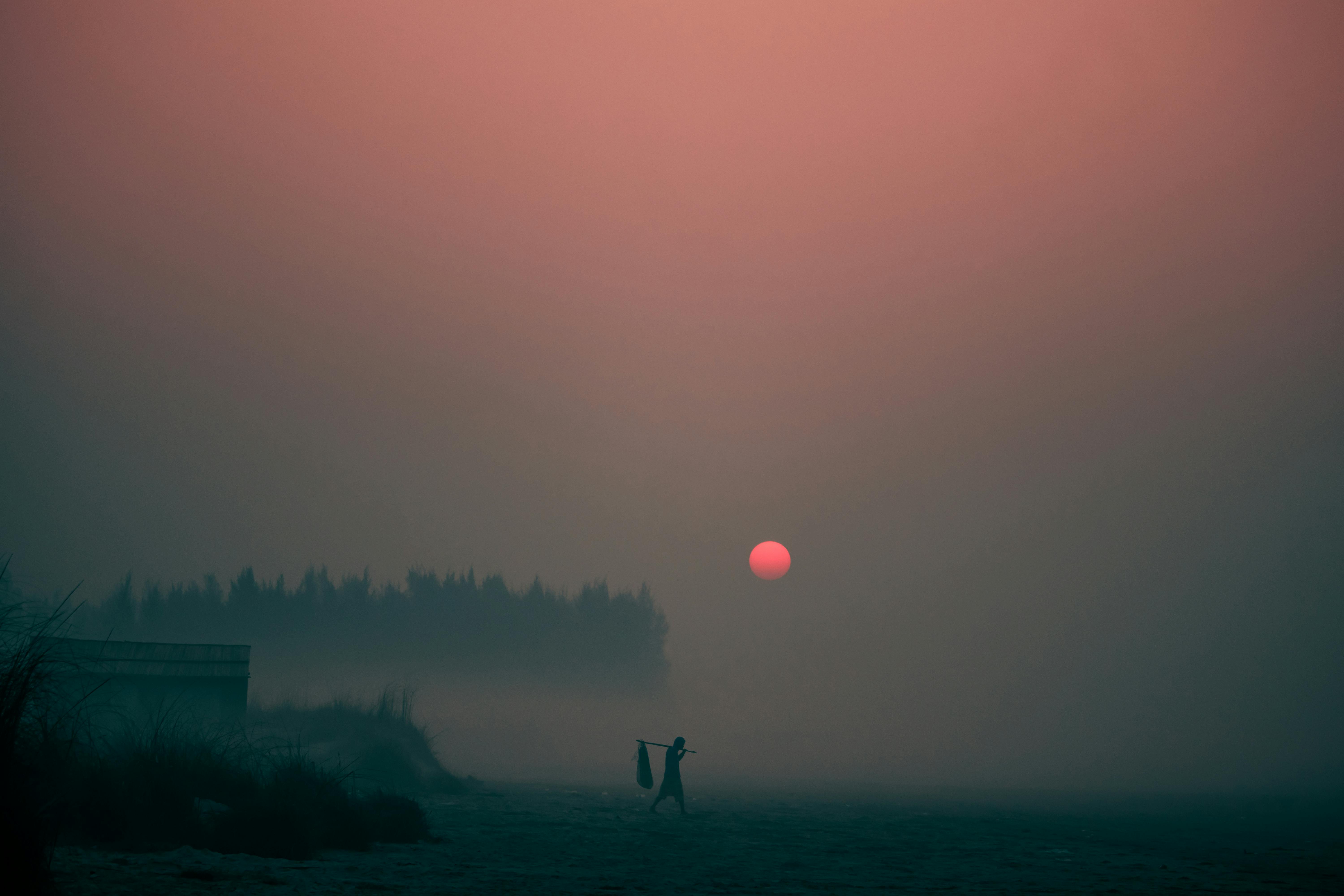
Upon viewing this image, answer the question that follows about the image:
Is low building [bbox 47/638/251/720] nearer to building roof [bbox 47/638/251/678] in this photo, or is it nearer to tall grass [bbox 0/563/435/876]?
building roof [bbox 47/638/251/678]

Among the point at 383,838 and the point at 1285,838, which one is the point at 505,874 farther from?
the point at 1285,838

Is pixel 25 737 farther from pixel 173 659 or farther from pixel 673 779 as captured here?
pixel 173 659

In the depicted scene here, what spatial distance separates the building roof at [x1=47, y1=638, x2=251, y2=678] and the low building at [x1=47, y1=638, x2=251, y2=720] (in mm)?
21

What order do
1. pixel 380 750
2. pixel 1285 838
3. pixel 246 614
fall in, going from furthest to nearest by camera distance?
pixel 246 614 → pixel 380 750 → pixel 1285 838

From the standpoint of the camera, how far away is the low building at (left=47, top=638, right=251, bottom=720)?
29.6 m

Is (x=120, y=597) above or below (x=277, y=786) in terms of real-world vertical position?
above

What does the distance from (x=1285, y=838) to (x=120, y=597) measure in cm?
13617

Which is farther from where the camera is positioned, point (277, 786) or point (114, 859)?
point (277, 786)

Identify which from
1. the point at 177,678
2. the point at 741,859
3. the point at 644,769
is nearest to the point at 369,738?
the point at 177,678

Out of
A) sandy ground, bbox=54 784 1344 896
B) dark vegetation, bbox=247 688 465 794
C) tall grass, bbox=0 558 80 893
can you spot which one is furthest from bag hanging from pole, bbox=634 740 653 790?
tall grass, bbox=0 558 80 893

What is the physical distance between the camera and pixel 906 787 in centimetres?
9350

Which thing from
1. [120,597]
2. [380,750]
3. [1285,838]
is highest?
[120,597]

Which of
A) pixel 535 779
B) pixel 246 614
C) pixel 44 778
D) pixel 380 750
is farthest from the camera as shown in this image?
pixel 246 614

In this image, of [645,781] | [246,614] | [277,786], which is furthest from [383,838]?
[246,614]
